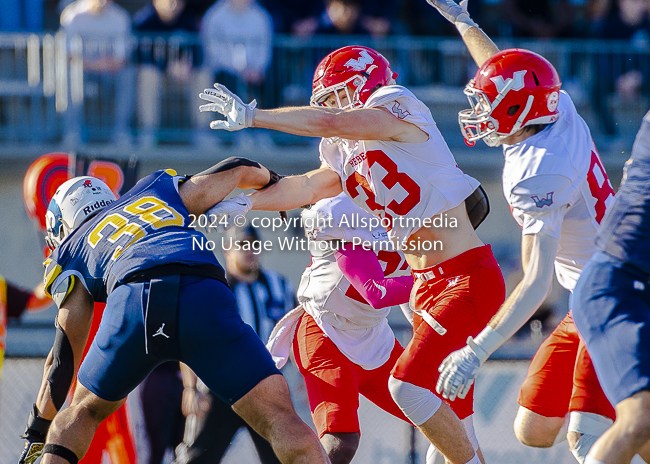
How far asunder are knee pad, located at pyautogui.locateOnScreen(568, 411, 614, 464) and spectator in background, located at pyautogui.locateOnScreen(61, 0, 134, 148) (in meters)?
6.07

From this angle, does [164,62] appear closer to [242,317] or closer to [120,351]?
[242,317]

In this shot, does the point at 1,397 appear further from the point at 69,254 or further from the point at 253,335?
the point at 253,335

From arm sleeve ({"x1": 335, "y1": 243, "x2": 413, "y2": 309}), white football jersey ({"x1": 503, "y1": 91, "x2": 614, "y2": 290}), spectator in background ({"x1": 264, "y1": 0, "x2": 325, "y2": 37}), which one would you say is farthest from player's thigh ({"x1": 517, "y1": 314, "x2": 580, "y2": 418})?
spectator in background ({"x1": 264, "y1": 0, "x2": 325, "y2": 37})

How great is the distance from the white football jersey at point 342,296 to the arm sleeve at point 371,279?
0.08 metres

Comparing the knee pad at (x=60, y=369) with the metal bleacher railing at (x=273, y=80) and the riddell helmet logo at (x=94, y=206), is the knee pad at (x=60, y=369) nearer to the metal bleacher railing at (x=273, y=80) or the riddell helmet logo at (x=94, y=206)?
the riddell helmet logo at (x=94, y=206)

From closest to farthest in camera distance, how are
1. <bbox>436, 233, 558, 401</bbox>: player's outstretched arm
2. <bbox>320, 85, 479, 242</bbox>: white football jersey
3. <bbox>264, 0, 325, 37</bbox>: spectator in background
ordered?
<bbox>436, 233, 558, 401</bbox>: player's outstretched arm → <bbox>320, 85, 479, 242</bbox>: white football jersey → <bbox>264, 0, 325, 37</bbox>: spectator in background

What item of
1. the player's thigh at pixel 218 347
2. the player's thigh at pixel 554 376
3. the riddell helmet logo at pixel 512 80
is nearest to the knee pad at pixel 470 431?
the player's thigh at pixel 554 376

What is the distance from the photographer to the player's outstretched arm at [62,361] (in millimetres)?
3811

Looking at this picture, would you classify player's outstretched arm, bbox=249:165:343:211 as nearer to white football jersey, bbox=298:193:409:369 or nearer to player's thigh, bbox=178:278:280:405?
white football jersey, bbox=298:193:409:369

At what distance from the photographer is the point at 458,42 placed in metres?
9.26

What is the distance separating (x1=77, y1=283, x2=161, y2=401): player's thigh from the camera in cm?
344

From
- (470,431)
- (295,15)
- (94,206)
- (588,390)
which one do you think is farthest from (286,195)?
(295,15)

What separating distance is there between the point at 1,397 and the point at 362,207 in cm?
270

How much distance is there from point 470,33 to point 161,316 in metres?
2.39
